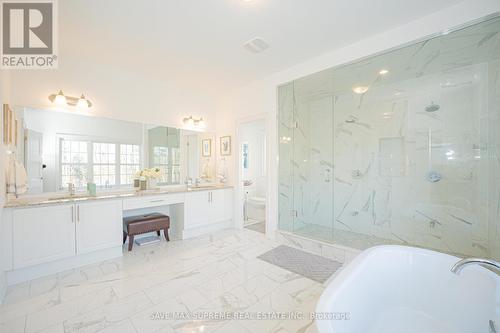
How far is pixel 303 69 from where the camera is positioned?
10.6 ft

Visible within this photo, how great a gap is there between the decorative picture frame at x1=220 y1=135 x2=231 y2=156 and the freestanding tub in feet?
10.3

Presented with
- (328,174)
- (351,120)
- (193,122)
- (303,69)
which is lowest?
(328,174)

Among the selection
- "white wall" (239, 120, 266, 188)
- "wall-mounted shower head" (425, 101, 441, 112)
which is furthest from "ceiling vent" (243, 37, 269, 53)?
"white wall" (239, 120, 266, 188)

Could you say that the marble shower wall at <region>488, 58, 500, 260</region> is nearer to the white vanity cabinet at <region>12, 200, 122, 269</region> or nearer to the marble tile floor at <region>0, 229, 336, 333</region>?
the marble tile floor at <region>0, 229, 336, 333</region>

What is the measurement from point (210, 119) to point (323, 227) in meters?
3.14

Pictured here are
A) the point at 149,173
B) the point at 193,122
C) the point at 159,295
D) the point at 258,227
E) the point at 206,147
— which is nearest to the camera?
the point at 159,295

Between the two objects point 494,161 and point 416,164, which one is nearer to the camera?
point 494,161

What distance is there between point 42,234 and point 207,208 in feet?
7.01

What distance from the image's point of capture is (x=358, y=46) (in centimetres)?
271

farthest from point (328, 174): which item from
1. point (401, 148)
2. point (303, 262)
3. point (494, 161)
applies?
point (494, 161)

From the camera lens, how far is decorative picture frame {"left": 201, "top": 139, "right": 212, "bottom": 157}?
4512 millimetres

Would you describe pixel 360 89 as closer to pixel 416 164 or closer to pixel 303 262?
pixel 416 164

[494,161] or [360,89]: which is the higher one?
[360,89]

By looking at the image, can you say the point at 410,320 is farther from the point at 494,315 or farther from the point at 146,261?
the point at 146,261
